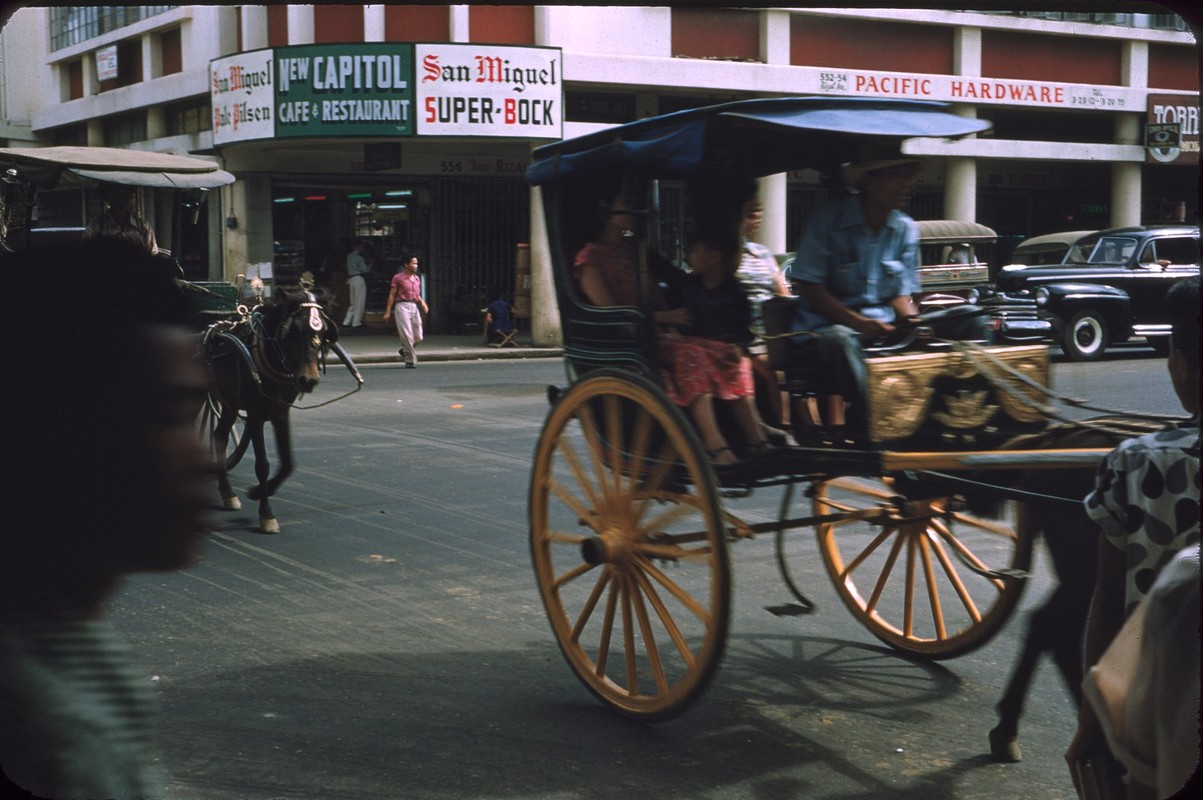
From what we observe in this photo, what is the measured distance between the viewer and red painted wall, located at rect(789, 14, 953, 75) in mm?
23891

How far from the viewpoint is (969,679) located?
4.85 m

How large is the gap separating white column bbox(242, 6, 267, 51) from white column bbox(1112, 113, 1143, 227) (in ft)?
56.8

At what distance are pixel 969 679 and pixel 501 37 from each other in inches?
738

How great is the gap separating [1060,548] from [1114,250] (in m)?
17.1

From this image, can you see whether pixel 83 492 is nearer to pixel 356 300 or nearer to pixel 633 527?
pixel 633 527

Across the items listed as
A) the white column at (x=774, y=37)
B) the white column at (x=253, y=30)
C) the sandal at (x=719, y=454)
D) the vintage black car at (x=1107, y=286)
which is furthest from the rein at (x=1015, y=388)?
the white column at (x=253, y=30)

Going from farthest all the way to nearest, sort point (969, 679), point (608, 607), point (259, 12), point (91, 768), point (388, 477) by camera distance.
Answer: point (259, 12) → point (388, 477) → point (969, 679) → point (608, 607) → point (91, 768)

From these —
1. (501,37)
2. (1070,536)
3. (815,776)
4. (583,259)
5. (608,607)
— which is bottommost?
(815,776)

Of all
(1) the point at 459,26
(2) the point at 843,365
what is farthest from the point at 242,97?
(2) the point at 843,365

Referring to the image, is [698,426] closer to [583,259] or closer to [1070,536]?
[583,259]

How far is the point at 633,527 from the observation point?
4465 millimetres

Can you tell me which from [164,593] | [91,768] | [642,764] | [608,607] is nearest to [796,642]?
[608,607]

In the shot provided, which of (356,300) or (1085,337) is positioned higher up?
(356,300)

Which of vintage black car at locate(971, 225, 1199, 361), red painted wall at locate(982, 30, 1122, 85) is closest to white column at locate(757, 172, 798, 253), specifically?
vintage black car at locate(971, 225, 1199, 361)
